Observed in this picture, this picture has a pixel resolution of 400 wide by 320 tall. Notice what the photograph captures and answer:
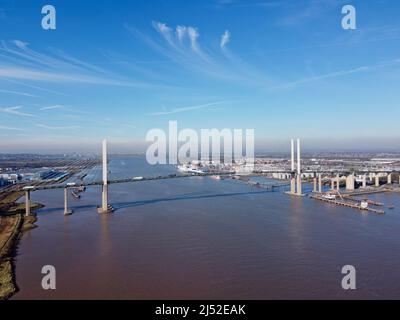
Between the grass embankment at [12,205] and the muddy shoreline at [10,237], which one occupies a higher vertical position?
the grass embankment at [12,205]

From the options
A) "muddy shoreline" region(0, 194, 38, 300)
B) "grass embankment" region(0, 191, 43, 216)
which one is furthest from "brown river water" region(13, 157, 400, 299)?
"grass embankment" region(0, 191, 43, 216)

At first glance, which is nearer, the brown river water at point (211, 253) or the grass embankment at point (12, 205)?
the brown river water at point (211, 253)

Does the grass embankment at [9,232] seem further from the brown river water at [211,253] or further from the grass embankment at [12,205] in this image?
the brown river water at [211,253]

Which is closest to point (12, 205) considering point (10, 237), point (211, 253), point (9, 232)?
point (9, 232)

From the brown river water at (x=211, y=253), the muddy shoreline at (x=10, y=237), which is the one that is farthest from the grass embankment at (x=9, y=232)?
the brown river water at (x=211, y=253)

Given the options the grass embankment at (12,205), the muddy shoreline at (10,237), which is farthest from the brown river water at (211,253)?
the grass embankment at (12,205)
